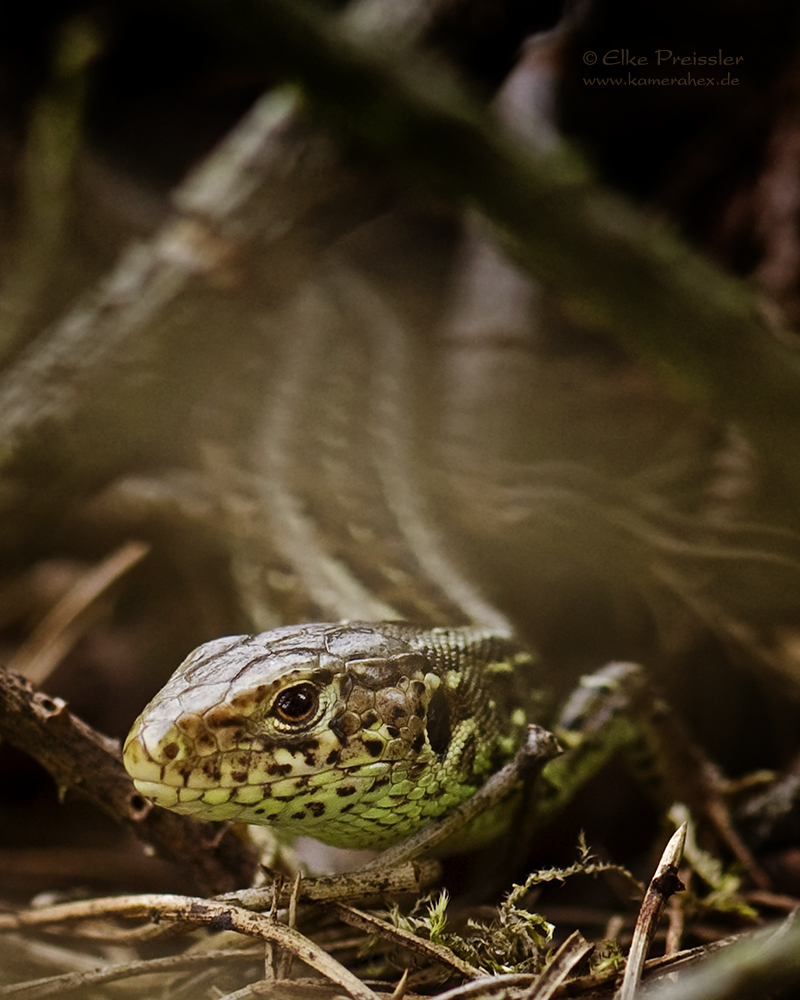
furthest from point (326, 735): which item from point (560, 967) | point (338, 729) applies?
point (560, 967)

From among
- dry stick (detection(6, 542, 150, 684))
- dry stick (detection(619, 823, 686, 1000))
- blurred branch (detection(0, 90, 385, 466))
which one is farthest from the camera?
blurred branch (detection(0, 90, 385, 466))

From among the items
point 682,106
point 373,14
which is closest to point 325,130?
point 373,14

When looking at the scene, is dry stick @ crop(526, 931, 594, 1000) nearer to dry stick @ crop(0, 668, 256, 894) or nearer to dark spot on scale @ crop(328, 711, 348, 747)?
dark spot on scale @ crop(328, 711, 348, 747)

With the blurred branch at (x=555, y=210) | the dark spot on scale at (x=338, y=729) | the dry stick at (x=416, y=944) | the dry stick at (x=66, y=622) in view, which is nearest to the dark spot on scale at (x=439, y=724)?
the dark spot on scale at (x=338, y=729)

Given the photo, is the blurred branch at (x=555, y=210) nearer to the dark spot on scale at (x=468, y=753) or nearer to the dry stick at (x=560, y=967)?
the dark spot on scale at (x=468, y=753)

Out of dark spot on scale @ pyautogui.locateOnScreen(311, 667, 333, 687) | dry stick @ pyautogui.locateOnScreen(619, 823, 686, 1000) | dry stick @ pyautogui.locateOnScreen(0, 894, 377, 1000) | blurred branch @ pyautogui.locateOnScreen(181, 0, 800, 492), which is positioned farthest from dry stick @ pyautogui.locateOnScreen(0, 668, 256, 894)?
blurred branch @ pyautogui.locateOnScreen(181, 0, 800, 492)

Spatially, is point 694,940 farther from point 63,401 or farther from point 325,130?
point 325,130
